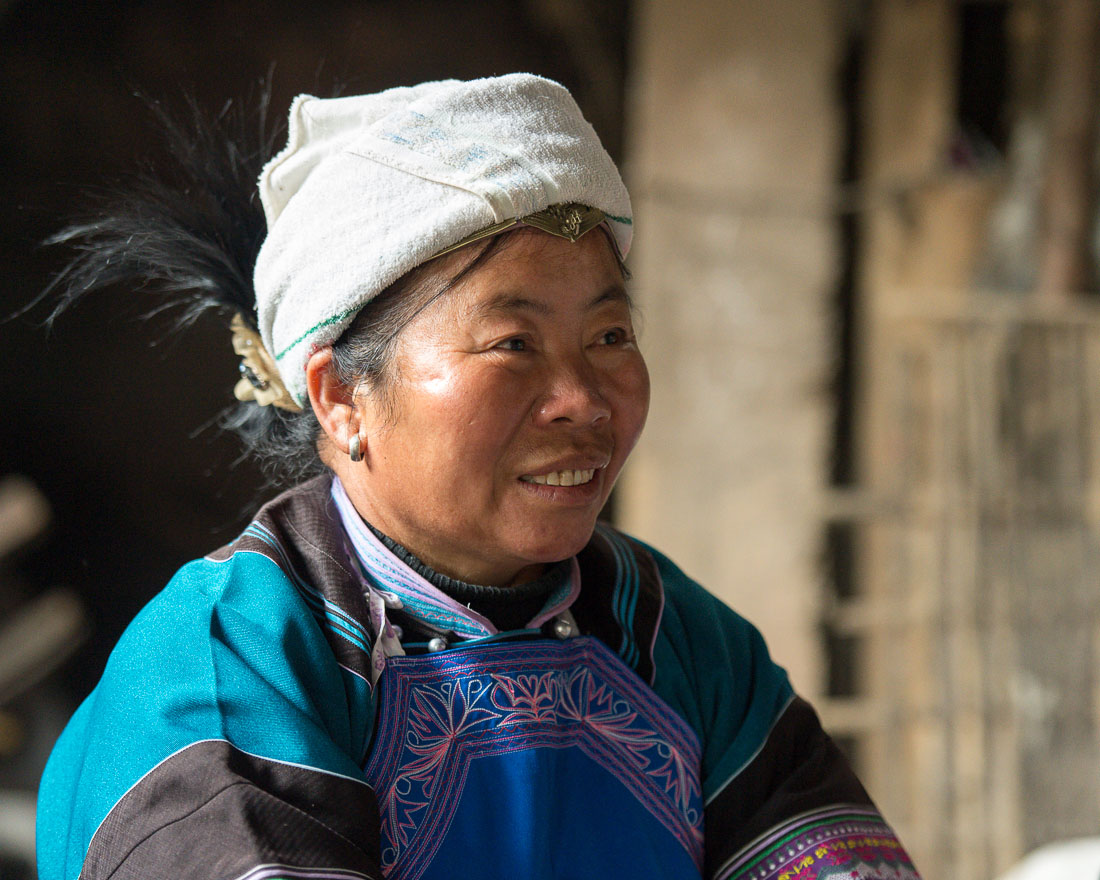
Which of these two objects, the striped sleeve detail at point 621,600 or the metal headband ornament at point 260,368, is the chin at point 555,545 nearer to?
the striped sleeve detail at point 621,600

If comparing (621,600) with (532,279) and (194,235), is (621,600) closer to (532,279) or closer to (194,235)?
(532,279)

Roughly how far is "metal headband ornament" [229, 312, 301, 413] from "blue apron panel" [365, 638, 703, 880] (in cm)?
41

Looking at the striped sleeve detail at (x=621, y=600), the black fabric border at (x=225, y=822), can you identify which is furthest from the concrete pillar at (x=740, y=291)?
the black fabric border at (x=225, y=822)

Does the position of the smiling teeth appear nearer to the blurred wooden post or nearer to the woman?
the woman

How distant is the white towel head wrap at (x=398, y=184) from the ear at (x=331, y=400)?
19 millimetres

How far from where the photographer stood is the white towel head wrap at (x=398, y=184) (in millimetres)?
1187

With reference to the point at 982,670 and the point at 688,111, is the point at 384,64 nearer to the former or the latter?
the point at 688,111

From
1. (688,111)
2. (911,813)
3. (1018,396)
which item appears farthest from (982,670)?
(688,111)

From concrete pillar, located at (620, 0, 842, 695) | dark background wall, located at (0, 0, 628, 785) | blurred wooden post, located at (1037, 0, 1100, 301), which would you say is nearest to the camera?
concrete pillar, located at (620, 0, 842, 695)

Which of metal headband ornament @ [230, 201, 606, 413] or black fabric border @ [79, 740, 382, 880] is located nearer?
black fabric border @ [79, 740, 382, 880]

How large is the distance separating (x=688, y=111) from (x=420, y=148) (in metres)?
2.31

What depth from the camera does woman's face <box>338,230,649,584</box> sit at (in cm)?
119

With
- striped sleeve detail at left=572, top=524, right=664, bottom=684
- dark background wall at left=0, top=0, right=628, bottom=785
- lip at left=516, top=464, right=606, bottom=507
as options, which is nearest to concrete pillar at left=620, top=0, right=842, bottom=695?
dark background wall at left=0, top=0, right=628, bottom=785

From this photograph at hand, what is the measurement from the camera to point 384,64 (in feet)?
13.5
